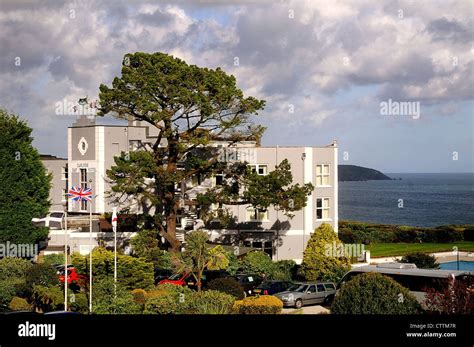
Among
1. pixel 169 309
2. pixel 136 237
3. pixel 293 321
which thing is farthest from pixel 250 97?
pixel 293 321

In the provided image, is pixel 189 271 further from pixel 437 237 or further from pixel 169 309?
pixel 437 237

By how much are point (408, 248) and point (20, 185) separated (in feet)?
86.6

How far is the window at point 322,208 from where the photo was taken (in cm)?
4906

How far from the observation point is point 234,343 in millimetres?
15758

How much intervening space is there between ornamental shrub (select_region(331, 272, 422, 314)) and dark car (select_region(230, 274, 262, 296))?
36.4 ft

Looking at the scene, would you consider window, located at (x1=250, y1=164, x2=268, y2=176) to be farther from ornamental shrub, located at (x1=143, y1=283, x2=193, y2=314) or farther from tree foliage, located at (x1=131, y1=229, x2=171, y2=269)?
ornamental shrub, located at (x1=143, y1=283, x2=193, y2=314)

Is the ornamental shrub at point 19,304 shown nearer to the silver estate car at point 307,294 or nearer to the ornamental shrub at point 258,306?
the ornamental shrub at point 258,306

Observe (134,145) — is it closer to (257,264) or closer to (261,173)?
(261,173)

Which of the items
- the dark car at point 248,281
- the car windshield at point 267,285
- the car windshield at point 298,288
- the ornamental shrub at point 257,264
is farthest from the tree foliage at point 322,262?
the car windshield at point 298,288

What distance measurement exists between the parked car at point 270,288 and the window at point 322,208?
14.1 meters

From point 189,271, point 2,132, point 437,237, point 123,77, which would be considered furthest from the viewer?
point 437,237

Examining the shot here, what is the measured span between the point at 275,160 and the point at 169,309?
2309cm

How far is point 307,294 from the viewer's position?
109 feet

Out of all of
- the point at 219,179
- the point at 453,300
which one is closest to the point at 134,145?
the point at 219,179
